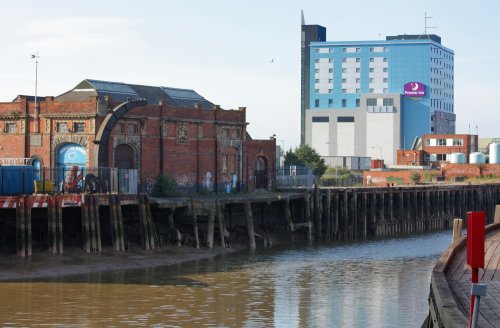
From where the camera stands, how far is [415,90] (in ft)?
545

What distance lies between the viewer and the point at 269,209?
64188mm

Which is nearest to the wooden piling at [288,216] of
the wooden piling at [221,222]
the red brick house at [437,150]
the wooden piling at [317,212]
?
the wooden piling at [317,212]

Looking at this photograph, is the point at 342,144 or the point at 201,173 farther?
the point at 342,144

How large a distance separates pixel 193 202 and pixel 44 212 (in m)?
9.89

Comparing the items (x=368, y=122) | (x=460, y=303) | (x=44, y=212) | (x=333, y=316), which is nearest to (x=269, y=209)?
(x=44, y=212)

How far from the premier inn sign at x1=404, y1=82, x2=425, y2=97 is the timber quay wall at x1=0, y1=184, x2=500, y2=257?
8161cm

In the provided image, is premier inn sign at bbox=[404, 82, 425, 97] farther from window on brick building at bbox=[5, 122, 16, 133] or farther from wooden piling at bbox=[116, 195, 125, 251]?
wooden piling at bbox=[116, 195, 125, 251]

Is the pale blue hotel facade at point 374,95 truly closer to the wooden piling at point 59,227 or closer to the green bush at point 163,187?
the green bush at point 163,187

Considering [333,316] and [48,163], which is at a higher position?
[48,163]

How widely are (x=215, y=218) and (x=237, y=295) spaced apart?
21.3 meters

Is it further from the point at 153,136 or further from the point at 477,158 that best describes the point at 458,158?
the point at 153,136

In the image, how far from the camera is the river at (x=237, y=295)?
99.3ft

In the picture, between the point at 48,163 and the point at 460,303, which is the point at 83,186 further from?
the point at 460,303

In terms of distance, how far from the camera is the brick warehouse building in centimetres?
5728
